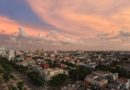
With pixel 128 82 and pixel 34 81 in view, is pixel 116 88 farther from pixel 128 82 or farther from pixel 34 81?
pixel 34 81

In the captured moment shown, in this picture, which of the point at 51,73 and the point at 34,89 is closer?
the point at 34,89

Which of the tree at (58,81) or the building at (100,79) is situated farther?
the tree at (58,81)

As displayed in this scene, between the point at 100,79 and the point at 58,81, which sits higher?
the point at 100,79

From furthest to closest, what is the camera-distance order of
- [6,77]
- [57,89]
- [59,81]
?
[6,77] < [59,81] < [57,89]

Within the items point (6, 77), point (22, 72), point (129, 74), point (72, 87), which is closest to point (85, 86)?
point (72, 87)

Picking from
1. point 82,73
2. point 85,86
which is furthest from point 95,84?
point 82,73

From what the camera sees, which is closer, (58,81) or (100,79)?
(100,79)

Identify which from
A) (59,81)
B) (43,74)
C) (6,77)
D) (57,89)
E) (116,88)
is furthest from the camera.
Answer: (43,74)

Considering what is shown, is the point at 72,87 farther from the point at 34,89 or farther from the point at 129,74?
the point at 129,74

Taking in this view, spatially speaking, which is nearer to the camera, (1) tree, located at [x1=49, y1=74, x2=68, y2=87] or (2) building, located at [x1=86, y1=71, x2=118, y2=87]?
(2) building, located at [x1=86, y1=71, x2=118, y2=87]
